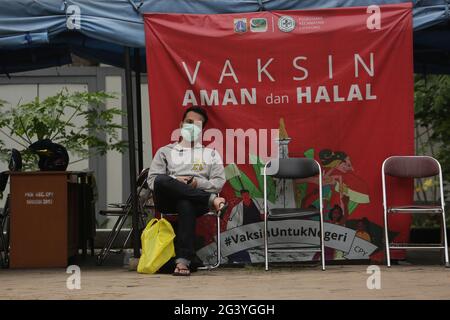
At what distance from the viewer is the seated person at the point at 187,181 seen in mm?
9000

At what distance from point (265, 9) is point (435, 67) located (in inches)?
114

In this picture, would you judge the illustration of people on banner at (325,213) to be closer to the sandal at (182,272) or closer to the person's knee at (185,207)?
the person's knee at (185,207)

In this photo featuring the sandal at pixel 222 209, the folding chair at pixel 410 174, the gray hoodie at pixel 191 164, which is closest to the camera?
the sandal at pixel 222 209

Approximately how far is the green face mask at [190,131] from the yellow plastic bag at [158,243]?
84 cm

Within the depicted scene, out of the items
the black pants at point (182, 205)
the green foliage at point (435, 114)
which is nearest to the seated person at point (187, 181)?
the black pants at point (182, 205)

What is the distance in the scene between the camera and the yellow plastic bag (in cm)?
909

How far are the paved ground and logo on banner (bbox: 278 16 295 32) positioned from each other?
2276 millimetres

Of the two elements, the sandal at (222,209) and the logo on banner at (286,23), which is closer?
the sandal at (222,209)

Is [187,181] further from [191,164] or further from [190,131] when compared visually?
[190,131]

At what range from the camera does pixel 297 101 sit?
9.74 metres

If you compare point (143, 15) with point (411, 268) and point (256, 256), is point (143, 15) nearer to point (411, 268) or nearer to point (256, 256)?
point (256, 256)

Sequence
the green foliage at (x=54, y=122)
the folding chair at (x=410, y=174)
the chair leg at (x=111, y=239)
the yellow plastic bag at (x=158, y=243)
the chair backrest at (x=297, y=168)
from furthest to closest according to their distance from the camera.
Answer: the green foliage at (x=54, y=122), the chair leg at (x=111, y=239), the chair backrest at (x=297, y=168), the folding chair at (x=410, y=174), the yellow plastic bag at (x=158, y=243)

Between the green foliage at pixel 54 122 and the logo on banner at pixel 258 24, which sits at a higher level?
the logo on banner at pixel 258 24
